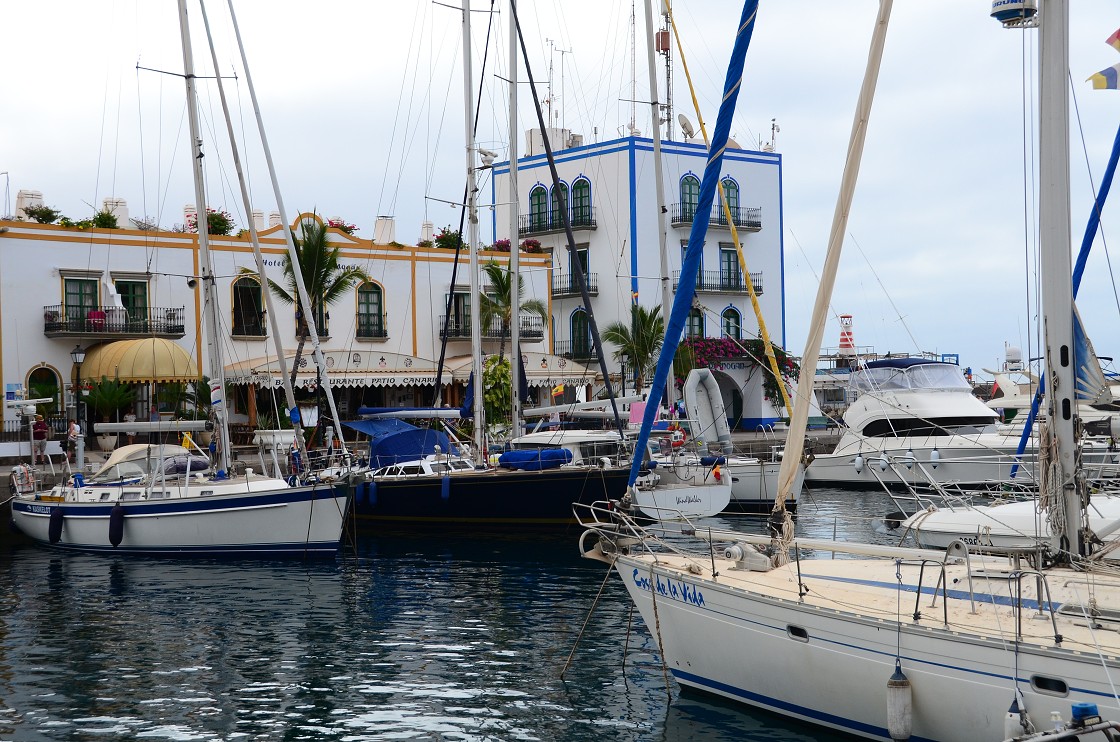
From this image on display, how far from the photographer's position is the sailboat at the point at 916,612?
7.94 meters

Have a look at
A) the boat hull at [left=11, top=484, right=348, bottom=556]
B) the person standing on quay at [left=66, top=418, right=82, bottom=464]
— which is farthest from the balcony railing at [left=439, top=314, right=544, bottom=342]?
the boat hull at [left=11, top=484, right=348, bottom=556]

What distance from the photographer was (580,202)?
156ft

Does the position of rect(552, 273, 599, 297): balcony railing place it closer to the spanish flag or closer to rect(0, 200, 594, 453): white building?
rect(0, 200, 594, 453): white building

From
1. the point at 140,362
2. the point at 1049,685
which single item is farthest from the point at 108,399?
the point at 1049,685

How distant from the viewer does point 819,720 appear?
9.55 m

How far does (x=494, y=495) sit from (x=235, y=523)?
5.52 meters

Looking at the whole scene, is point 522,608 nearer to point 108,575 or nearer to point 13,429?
point 108,575

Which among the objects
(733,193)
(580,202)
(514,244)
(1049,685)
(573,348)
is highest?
(733,193)

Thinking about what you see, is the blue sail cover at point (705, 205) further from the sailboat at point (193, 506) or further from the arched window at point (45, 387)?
the arched window at point (45, 387)

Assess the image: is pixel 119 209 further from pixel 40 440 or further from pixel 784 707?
pixel 784 707

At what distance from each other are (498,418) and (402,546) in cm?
1028

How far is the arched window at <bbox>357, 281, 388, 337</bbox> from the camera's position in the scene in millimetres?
39562

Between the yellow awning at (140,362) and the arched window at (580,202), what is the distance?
19.1m

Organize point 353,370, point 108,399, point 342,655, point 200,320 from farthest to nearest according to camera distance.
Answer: point 353,370, point 200,320, point 108,399, point 342,655
